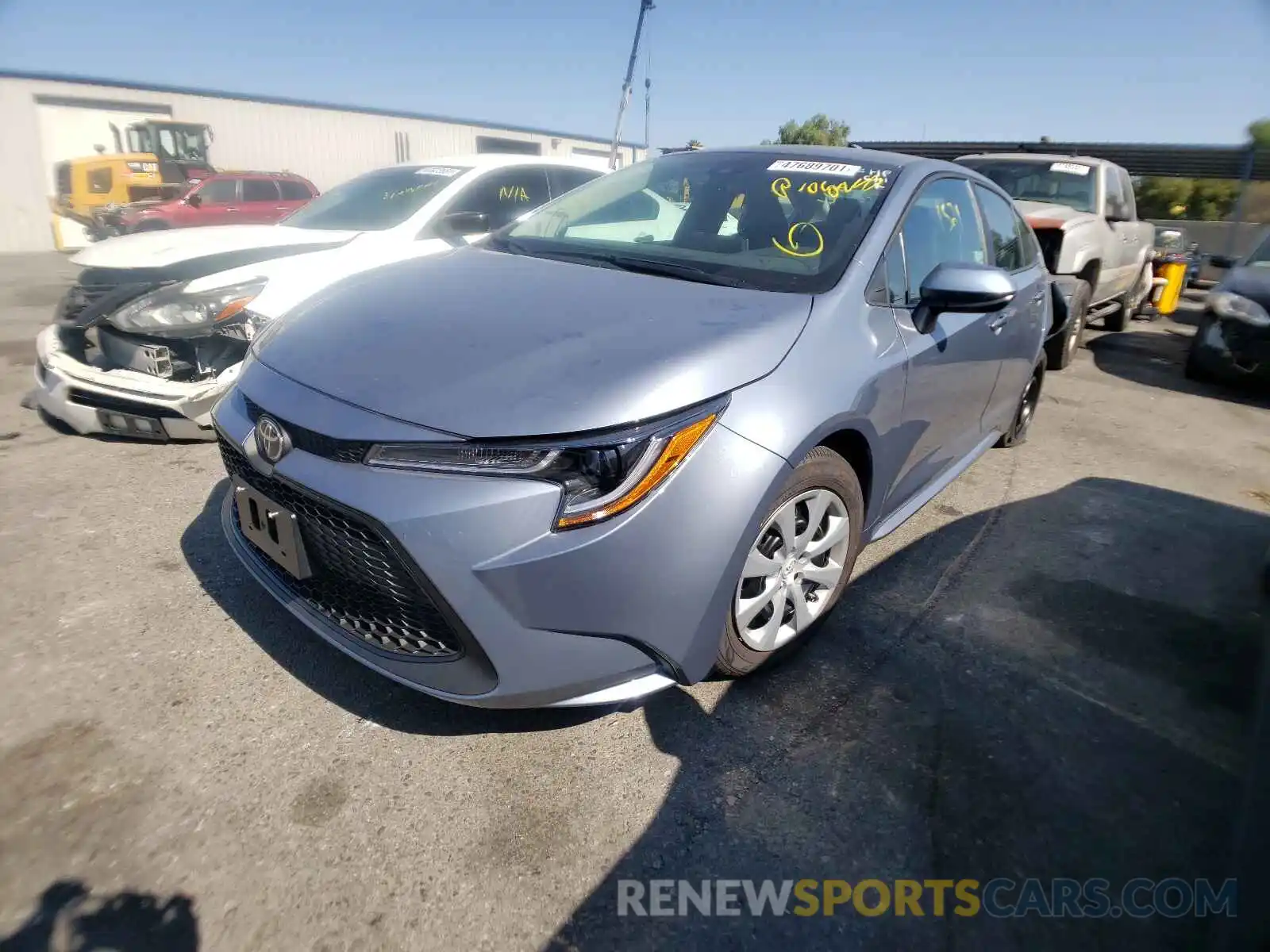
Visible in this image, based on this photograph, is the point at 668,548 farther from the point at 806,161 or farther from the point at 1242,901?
the point at 806,161

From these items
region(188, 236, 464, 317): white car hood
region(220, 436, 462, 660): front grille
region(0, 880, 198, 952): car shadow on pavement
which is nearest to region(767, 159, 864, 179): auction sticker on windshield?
region(188, 236, 464, 317): white car hood

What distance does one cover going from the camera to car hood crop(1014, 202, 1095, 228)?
631 cm

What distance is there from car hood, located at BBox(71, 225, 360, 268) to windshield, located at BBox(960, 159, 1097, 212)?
6.38 m

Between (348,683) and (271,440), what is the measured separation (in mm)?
779

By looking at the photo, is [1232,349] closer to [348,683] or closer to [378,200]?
[378,200]

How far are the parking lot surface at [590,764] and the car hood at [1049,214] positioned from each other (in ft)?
13.5

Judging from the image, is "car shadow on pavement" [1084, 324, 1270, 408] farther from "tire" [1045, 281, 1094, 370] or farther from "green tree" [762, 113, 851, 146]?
"green tree" [762, 113, 851, 146]

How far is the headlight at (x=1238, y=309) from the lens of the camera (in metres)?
5.91

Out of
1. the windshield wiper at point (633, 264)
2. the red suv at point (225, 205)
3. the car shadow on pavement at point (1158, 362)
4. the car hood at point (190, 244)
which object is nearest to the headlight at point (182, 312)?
the car hood at point (190, 244)

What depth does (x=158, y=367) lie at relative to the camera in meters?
3.68

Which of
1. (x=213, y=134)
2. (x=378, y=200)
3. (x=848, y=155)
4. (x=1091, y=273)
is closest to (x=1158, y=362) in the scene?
(x=1091, y=273)

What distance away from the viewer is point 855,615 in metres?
2.70

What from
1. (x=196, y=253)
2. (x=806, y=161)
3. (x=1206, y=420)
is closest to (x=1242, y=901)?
(x=806, y=161)

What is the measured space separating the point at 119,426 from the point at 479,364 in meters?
A: 2.80
